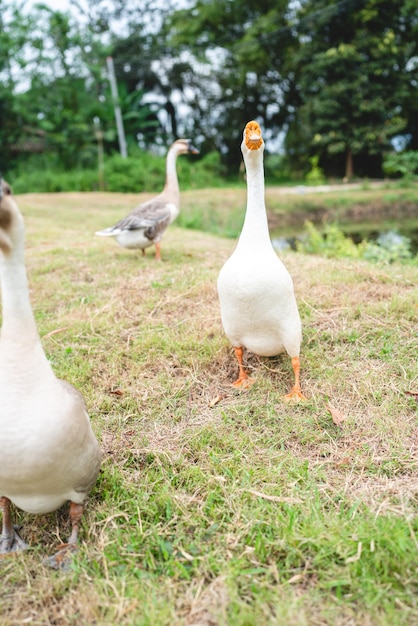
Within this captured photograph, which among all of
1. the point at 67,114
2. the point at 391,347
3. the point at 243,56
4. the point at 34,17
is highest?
the point at 34,17

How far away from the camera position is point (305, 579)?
171cm

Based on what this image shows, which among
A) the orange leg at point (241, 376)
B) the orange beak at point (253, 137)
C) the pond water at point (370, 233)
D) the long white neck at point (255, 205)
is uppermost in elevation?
the orange beak at point (253, 137)

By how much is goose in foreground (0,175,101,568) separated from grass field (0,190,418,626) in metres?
0.28

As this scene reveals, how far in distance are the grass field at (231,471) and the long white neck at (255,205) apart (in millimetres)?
901

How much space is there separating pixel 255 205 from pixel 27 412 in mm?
1743

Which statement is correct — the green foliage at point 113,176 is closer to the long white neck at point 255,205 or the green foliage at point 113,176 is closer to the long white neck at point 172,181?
the long white neck at point 172,181

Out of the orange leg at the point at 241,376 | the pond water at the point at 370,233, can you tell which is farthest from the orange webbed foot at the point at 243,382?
the pond water at the point at 370,233

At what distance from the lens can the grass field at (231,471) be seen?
5.46ft

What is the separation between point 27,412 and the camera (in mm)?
1678

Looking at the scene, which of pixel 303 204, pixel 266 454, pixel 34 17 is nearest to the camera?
pixel 266 454

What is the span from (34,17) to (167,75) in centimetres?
818

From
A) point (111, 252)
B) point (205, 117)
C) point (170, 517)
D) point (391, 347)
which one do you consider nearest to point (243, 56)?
point (205, 117)

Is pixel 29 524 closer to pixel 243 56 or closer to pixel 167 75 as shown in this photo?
pixel 243 56

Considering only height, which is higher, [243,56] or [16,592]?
[243,56]
